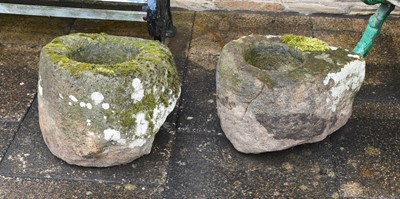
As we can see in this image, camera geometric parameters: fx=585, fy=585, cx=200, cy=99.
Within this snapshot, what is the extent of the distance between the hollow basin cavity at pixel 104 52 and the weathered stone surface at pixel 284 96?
452mm

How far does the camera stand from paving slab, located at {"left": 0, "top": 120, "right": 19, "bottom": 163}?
277cm

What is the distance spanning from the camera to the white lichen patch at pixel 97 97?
2.44m

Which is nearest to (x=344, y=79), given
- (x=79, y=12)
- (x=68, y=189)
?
(x=68, y=189)

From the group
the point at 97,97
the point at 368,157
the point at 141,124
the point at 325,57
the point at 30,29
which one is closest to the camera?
the point at 97,97

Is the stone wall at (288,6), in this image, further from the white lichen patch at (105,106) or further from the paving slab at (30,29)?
the white lichen patch at (105,106)

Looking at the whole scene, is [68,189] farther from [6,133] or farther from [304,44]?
[304,44]

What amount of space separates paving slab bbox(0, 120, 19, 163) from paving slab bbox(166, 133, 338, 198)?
2.61ft

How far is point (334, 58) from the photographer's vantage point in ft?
8.72

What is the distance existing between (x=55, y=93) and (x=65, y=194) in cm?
44

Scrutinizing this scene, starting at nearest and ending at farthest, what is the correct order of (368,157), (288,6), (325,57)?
(325,57) → (368,157) → (288,6)

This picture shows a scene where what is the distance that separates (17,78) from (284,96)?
1.57 metres

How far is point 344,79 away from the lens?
2609 millimetres

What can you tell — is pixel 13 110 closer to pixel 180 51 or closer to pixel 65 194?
pixel 65 194

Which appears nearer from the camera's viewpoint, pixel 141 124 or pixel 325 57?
pixel 141 124
